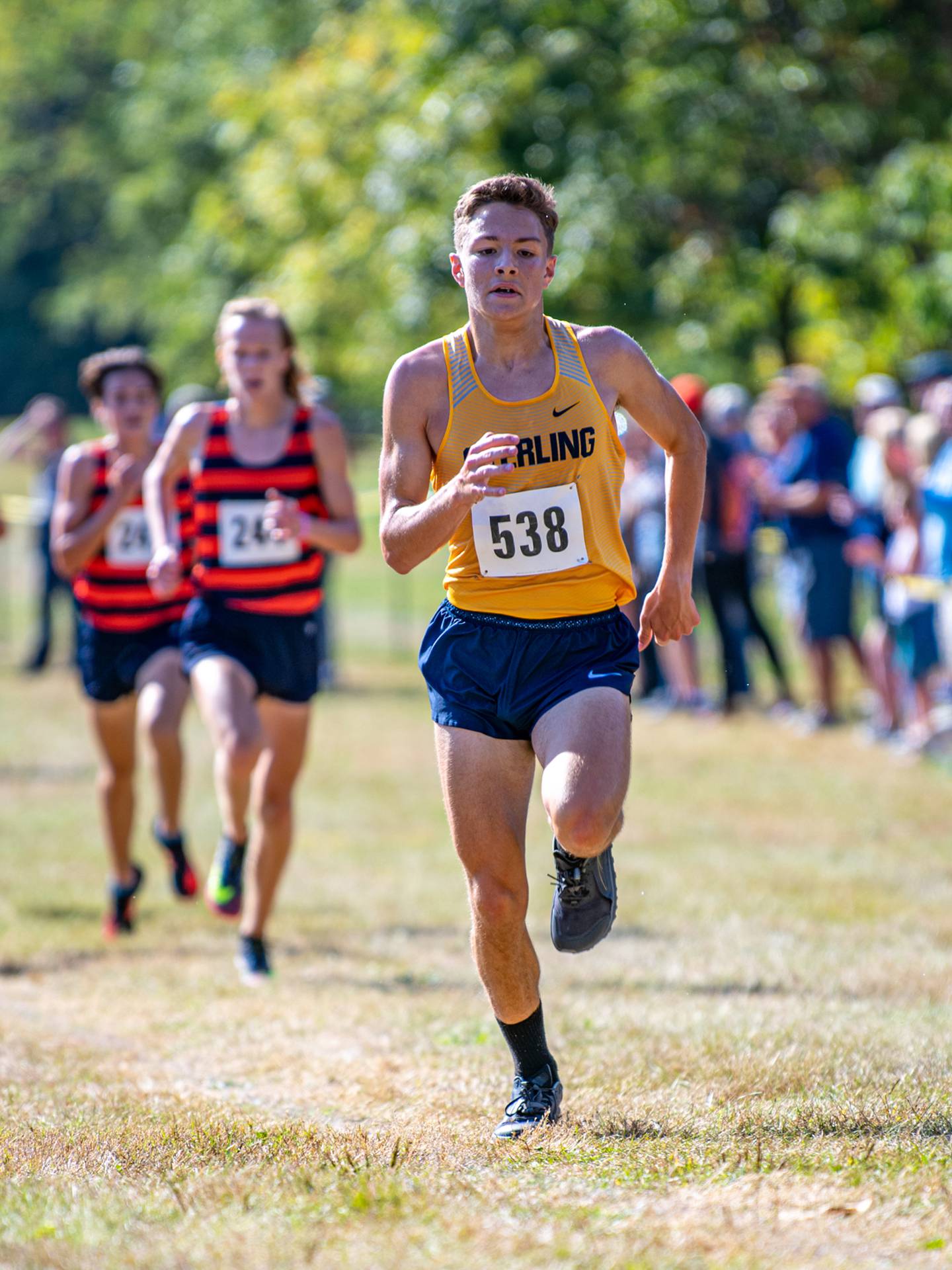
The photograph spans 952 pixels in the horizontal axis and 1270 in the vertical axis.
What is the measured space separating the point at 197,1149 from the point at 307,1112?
77 cm

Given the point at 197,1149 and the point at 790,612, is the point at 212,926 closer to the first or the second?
the point at 197,1149

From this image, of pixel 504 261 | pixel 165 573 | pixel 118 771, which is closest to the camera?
pixel 504 261

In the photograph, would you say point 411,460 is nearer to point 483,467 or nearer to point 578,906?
point 483,467

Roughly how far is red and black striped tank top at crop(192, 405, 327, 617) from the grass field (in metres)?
1.56

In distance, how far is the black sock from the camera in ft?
15.2

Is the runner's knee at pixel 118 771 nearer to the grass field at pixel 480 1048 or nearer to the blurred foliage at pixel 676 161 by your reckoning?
the grass field at pixel 480 1048

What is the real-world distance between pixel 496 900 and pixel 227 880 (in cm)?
276

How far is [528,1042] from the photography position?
463 centimetres

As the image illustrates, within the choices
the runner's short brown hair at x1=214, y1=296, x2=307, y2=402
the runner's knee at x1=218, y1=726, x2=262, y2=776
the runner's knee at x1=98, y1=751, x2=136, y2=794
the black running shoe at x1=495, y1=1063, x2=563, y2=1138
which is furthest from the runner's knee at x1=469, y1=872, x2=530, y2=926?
the runner's knee at x1=98, y1=751, x2=136, y2=794

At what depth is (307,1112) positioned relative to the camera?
501cm

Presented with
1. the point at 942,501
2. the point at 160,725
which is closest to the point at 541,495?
the point at 160,725

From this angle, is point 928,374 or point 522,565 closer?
point 522,565

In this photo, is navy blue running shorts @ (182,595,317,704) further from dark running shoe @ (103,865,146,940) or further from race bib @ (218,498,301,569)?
dark running shoe @ (103,865,146,940)

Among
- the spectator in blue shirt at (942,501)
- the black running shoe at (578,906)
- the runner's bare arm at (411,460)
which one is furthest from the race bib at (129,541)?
the spectator in blue shirt at (942,501)
